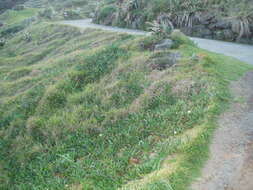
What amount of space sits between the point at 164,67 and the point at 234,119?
4.29 m

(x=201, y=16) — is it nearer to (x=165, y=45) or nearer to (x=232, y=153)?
(x=165, y=45)

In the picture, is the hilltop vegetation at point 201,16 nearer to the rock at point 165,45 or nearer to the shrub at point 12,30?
the rock at point 165,45

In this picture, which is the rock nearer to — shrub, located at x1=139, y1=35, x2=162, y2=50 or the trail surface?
shrub, located at x1=139, y1=35, x2=162, y2=50

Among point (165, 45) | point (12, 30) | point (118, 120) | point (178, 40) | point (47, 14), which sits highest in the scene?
point (47, 14)

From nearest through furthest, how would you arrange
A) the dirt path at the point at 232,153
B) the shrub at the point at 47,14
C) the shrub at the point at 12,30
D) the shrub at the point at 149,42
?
the dirt path at the point at 232,153 → the shrub at the point at 149,42 → the shrub at the point at 12,30 → the shrub at the point at 47,14

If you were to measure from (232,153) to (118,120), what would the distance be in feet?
12.3

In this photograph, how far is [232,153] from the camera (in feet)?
18.1

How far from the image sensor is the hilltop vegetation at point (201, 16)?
1488 cm

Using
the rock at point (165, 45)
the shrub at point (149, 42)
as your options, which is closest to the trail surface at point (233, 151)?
the rock at point (165, 45)

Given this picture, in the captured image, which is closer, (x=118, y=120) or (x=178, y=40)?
(x=118, y=120)

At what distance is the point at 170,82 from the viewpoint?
889 cm

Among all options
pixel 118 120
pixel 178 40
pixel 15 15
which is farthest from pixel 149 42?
pixel 15 15

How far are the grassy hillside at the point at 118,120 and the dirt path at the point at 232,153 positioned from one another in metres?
0.23

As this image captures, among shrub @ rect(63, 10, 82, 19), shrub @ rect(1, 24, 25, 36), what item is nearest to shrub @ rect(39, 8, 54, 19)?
shrub @ rect(63, 10, 82, 19)
